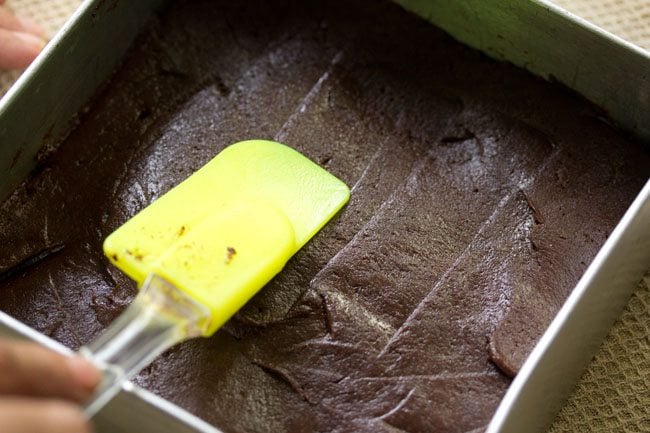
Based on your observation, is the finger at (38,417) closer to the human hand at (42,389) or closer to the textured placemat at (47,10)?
the human hand at (42,389)

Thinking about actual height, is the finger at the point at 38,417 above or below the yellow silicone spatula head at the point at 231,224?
below

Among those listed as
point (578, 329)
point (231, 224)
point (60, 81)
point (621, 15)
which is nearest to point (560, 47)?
point (621, 15)

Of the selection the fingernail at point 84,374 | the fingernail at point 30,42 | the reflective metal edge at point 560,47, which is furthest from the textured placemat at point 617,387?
the fingernail at point 30,42

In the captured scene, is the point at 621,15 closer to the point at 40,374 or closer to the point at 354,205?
the point at 354,205

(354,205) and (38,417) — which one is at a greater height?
(354,205)

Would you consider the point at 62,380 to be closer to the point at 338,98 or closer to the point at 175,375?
the point at 175,375

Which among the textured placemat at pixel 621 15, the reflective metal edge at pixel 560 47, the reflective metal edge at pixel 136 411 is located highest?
the textured placemat at pixel 621 15

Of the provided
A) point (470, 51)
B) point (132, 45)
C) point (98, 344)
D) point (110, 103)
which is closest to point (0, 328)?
point (98, 344)
